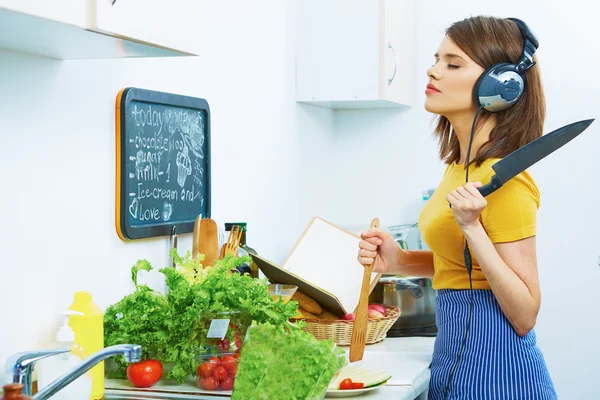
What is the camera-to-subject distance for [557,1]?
313cm

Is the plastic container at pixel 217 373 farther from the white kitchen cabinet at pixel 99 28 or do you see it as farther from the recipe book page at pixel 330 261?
the recipe book page at pixel 330 261

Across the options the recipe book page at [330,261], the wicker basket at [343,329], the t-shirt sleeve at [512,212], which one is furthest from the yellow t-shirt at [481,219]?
the recipe book page at [330,261]

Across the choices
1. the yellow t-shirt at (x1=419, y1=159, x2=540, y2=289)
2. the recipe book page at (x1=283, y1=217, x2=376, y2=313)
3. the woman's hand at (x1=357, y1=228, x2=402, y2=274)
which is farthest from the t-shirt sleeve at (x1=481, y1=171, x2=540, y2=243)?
the recipe book page at (x1=283, y1=217, x2=376, y2=313)

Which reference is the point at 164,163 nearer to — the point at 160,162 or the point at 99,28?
the point at 160,162

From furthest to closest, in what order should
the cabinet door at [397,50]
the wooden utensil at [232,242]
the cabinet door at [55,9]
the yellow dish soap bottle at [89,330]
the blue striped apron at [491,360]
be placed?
the cabinet door at [397,50]
the wooden utensil at [232,242]
the blue striped apron at [491,360]
the yellow dish soap bottle at [89,330]
the cabinet door at [55,9]

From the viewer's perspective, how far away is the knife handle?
172 centimetres

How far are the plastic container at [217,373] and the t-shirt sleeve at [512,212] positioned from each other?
62 centimetres

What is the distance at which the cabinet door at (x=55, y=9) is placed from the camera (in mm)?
1140

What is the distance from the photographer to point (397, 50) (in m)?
3.06

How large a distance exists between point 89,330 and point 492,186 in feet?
2.82

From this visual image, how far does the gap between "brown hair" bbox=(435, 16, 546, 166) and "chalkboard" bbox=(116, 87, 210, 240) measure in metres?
0.73

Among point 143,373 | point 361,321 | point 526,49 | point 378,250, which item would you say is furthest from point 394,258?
point 143,373

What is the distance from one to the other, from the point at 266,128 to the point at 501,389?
1247 mm

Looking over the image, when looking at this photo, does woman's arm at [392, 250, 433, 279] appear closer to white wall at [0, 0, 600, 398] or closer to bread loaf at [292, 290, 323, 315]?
bread loaf at [292, 290, 323, 315]
